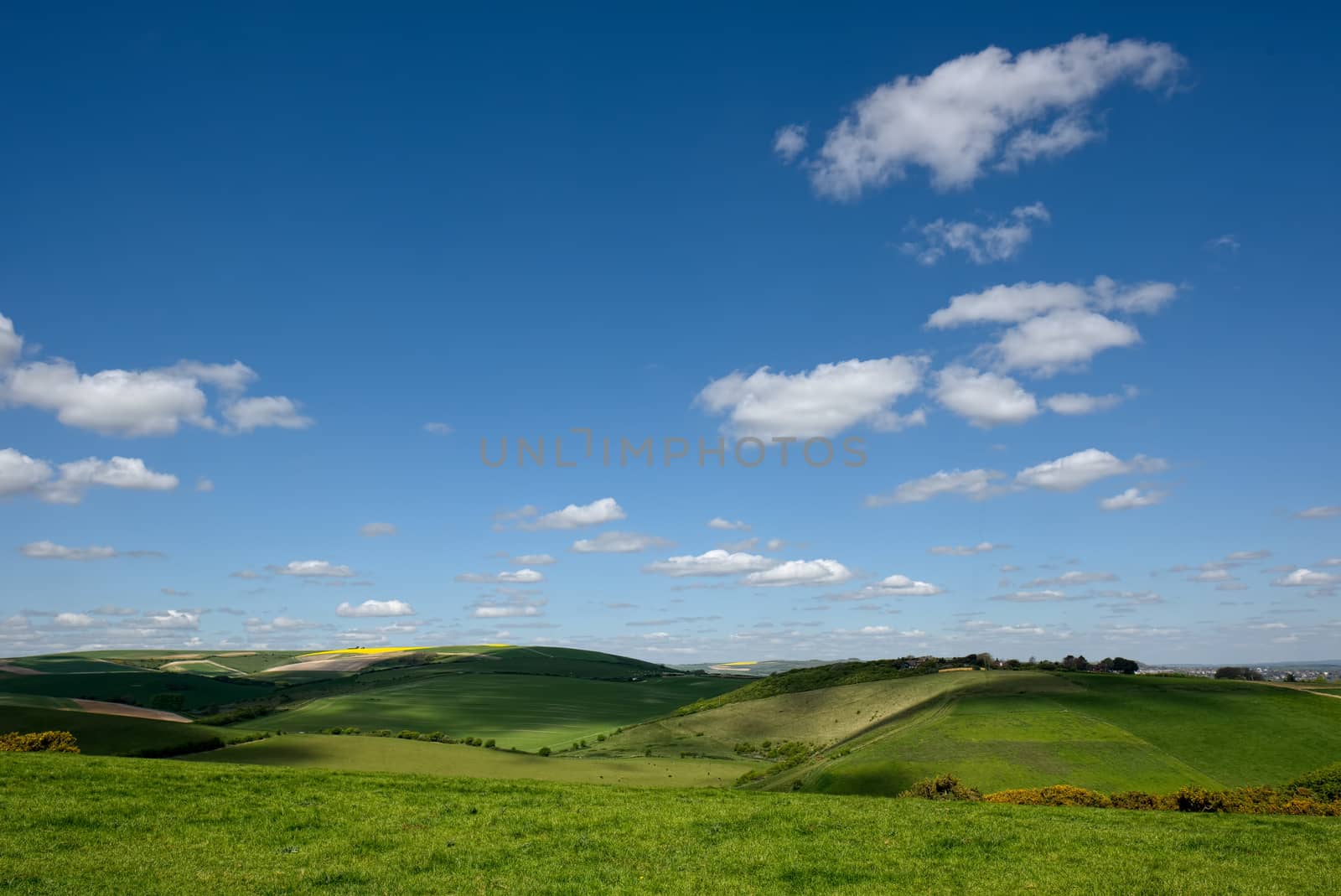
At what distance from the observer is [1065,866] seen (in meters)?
22.0

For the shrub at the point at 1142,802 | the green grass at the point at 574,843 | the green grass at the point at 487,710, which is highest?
the green grass at the point at 574,843

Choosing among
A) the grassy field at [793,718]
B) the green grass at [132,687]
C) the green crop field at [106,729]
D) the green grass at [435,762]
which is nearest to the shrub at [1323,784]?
the green grass at [435,762]

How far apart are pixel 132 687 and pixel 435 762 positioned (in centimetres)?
16255

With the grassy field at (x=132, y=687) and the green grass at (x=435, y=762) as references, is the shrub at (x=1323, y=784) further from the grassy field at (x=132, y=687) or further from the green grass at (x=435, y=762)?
the grassy field at (x=132, y=687)

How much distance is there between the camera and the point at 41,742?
4309 centimetres

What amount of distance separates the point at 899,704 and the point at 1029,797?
61636 millimetres

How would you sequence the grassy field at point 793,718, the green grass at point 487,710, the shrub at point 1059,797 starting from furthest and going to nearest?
1. the green grass at point 487,710
2. the grassy field at point 793,718
3. the shrub at point 1059,797

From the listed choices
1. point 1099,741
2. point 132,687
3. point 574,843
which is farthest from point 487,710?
point 574,843

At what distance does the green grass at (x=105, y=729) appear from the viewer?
51.5 metres

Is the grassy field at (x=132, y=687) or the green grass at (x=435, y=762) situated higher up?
the green grass at (x=435, y=762)

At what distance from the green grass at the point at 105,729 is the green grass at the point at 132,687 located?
122m

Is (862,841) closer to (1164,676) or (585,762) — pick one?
(585,762)

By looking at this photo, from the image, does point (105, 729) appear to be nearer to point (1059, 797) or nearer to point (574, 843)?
point (574, 843)

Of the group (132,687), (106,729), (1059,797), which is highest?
(106,729)
